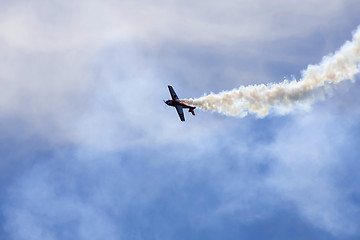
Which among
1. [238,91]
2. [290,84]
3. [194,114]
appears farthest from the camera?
[194,114]

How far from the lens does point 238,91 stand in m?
111

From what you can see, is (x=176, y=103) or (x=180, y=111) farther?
(x=180, y=111)

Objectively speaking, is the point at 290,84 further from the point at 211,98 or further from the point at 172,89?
the point at 172,89

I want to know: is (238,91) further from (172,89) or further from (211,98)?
(172,89)

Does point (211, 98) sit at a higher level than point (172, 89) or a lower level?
lower

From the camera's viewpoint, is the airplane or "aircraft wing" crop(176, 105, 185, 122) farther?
"aircraft wing" crop(176, 105, 185, 122)

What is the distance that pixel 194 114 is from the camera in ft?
392

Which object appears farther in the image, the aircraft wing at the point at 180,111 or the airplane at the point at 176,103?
the aircraft wing at the point at 180,111

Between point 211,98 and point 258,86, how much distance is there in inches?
474

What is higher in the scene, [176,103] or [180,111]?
[176,103]

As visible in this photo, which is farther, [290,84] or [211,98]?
[211,98]

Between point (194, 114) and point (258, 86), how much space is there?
18.6 meters

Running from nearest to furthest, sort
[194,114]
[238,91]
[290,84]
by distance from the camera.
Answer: [290,84]
[238,91]
[194,114]

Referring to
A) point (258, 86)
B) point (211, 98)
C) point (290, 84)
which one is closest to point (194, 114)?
point (211, 98)
